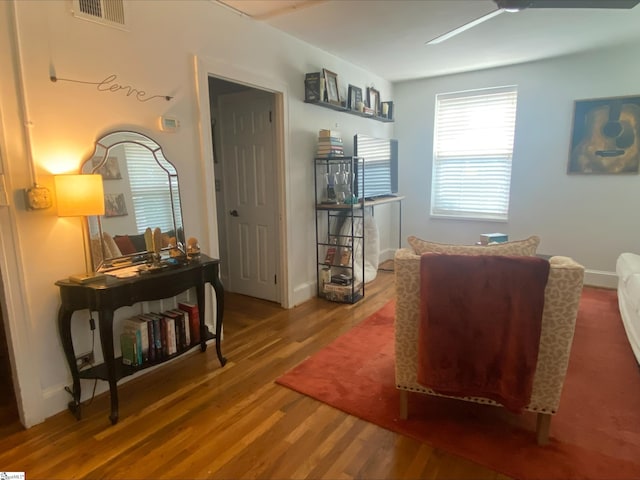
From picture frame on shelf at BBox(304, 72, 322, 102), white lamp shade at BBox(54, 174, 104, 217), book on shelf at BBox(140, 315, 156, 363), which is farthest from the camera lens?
picture frame on shelf at BBox(304, 72, 322, 102)

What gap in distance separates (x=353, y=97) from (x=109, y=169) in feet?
9.45

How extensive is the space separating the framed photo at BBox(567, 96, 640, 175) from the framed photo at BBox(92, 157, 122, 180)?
15.2 ft

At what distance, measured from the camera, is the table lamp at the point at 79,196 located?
195cm

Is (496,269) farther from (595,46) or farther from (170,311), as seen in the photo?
(595,46)

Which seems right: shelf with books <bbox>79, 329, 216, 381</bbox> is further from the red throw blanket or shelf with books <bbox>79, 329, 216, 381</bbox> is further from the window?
the window

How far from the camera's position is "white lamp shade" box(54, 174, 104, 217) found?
6.39 ft

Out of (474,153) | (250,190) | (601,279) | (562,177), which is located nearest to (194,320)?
(250,190)

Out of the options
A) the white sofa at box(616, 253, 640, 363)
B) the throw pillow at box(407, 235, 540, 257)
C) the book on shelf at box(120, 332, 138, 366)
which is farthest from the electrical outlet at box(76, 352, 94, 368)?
the white sofa at box(616, 253, 640, 363)

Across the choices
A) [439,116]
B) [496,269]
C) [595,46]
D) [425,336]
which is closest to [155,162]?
[425,336]

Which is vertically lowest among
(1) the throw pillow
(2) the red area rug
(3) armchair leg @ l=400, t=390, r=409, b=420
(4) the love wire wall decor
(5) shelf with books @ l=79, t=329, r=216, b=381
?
(2) the red area rug

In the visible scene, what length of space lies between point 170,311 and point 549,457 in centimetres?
234

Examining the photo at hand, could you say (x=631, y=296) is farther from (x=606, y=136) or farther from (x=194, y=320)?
(x=194, y=320)

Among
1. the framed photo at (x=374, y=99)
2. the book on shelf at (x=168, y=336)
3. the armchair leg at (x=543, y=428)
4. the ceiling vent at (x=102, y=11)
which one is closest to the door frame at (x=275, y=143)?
the ceiling vent at (x=102, y=11)

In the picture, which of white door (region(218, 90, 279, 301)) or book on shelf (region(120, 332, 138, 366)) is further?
white door (region(218, 90, 279, 301))
